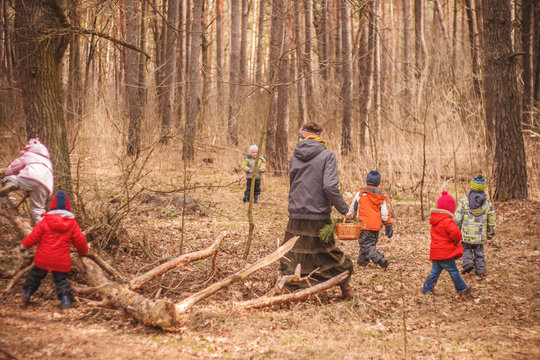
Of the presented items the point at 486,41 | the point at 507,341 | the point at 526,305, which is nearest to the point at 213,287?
the point at 507,341

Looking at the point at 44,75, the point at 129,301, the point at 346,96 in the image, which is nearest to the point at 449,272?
the point at 129,301

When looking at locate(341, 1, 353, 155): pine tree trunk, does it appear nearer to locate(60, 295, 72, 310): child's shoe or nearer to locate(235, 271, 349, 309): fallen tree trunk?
locate(235, 271, 349, 309): fallen tree trunk

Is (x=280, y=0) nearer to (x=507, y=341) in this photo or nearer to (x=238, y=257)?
(x=238, y=257)

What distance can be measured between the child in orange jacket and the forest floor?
0.27 meters

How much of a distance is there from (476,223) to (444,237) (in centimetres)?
97

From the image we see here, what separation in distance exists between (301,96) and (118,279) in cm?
1330

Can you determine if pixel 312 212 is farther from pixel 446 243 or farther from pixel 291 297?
pixel 446 243

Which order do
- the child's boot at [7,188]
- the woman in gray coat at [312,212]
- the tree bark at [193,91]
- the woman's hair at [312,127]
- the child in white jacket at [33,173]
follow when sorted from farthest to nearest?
the tree bark at [193,91]
the child in white jacket at [33,173]
the child's boot at [7,188]
the woman's hair at [312,127]
the woman in gray coat at [312,212]

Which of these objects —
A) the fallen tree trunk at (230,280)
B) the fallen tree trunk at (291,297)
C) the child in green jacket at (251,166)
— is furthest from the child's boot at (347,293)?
the child in green jacket at (251,166)

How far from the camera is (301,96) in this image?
17.5 metres

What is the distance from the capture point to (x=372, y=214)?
6.68m

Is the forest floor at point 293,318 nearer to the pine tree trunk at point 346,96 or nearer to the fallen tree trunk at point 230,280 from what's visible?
the fallen tree trunk at point 230,280

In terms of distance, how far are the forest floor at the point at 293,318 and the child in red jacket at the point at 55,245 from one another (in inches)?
7.3

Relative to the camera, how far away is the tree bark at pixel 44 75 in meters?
6.05
